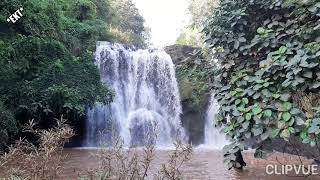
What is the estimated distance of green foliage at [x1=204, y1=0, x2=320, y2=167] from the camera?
12.3 ft

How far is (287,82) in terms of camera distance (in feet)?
12.5

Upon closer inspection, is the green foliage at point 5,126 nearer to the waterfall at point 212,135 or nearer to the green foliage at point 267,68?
the green foliage at point 267,68

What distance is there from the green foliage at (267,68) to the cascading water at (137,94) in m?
11.0

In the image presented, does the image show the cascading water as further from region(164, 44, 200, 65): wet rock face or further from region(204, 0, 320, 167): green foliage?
region(204, 0, 320, 167): green foliage

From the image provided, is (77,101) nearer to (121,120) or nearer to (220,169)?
(121,120)

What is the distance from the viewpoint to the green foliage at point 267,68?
375 centimetres

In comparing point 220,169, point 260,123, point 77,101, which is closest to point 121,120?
point 77,101

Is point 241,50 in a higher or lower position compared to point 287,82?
higher

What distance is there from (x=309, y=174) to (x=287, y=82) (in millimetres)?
2710

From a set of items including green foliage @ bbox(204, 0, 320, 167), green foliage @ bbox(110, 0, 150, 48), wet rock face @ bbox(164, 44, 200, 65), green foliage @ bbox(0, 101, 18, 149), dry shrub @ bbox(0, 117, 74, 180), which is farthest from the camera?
green foliage @ bbox(110, 0, 150, 48)

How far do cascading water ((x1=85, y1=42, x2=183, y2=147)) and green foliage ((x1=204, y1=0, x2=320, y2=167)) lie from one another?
36.2 feet

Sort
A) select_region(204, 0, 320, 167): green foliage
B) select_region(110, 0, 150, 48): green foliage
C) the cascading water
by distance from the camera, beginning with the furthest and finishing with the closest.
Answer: select_region(110, 0, 150, 48): green foliage < the cascading water < select_region(204, 0, 320, 167): green foliage

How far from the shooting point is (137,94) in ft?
57.5

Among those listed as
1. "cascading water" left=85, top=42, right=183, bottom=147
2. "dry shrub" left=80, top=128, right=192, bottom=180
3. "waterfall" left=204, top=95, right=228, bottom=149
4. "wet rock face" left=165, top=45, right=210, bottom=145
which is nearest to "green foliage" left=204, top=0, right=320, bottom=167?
"dry shrub" left=80, top=128, right=192, bottom=180
